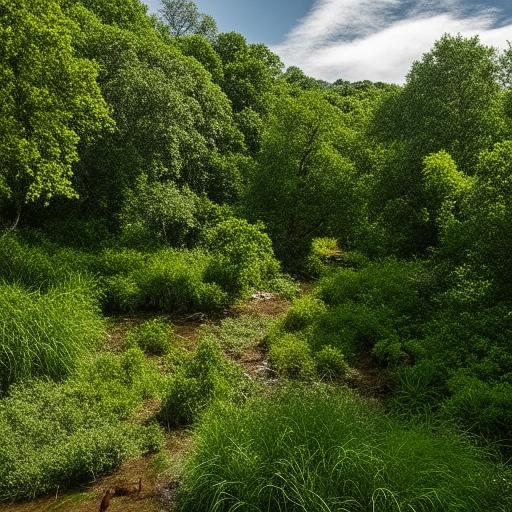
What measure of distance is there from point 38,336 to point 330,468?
23.4 feet

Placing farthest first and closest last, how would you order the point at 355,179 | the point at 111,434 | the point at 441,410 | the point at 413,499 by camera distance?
the point at 355,179 → the point at 441,410 → the point at 111,434 → the point at 413,499

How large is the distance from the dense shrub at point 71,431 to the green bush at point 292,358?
123 inches

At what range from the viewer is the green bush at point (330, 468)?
18.4ft

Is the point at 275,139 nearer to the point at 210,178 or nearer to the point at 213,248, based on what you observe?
the point at 210,178

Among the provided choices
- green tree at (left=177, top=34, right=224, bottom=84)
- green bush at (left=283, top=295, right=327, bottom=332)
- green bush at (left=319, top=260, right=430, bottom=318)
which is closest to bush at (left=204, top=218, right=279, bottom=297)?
green bush at (left=319, top=260, right=430, bottom=318)

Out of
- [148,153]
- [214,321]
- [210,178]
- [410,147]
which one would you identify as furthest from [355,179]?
[214,321]

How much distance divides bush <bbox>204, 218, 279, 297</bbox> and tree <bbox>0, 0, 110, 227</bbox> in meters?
5.47

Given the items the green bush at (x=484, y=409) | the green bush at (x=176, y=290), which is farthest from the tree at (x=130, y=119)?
the green bush at (x=484, y=409)

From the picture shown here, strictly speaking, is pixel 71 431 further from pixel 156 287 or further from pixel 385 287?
pixel 385 287

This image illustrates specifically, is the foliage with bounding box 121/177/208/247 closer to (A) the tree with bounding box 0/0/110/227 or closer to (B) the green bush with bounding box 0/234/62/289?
(B) the green bush with bounding box 0/234/62/289

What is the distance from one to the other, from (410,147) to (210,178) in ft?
32.1

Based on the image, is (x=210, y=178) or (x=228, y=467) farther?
(x=210, y=178)

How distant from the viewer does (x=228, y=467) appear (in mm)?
6098

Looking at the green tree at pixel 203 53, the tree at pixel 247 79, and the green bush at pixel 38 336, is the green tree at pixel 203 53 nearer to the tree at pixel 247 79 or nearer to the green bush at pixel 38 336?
the tree at pixel 247 79
